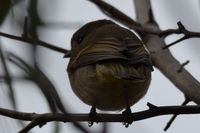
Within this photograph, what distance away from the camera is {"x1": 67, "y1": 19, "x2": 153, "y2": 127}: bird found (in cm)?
329

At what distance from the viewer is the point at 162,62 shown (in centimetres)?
345

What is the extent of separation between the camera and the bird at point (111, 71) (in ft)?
10.8

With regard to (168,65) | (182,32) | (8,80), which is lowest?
(168,65)

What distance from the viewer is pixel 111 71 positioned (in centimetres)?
326

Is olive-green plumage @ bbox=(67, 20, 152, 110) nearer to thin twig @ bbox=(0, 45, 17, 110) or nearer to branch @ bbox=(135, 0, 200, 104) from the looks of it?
branch @ bbox=(135, 0, 200, 104)

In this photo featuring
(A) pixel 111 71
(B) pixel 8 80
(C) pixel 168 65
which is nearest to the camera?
(B) pixel 8 80

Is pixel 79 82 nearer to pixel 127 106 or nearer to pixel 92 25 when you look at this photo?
pixel 127 106

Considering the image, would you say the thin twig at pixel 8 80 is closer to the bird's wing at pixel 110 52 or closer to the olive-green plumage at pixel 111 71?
the olive-green plumage at pixel 111 71

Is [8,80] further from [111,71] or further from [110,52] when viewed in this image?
[110,52]

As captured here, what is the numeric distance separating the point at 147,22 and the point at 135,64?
2.25 feet

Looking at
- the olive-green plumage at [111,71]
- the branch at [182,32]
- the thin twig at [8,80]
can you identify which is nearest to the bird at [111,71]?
the olive-green plumage at [111,71]

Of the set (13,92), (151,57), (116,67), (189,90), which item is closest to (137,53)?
(151,57)

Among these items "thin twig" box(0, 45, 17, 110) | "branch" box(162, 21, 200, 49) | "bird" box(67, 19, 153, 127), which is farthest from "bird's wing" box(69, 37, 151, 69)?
"thin twig" box(0, 45, 17, 110)

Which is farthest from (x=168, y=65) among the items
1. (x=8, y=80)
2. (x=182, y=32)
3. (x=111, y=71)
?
(x=8, y=80)
